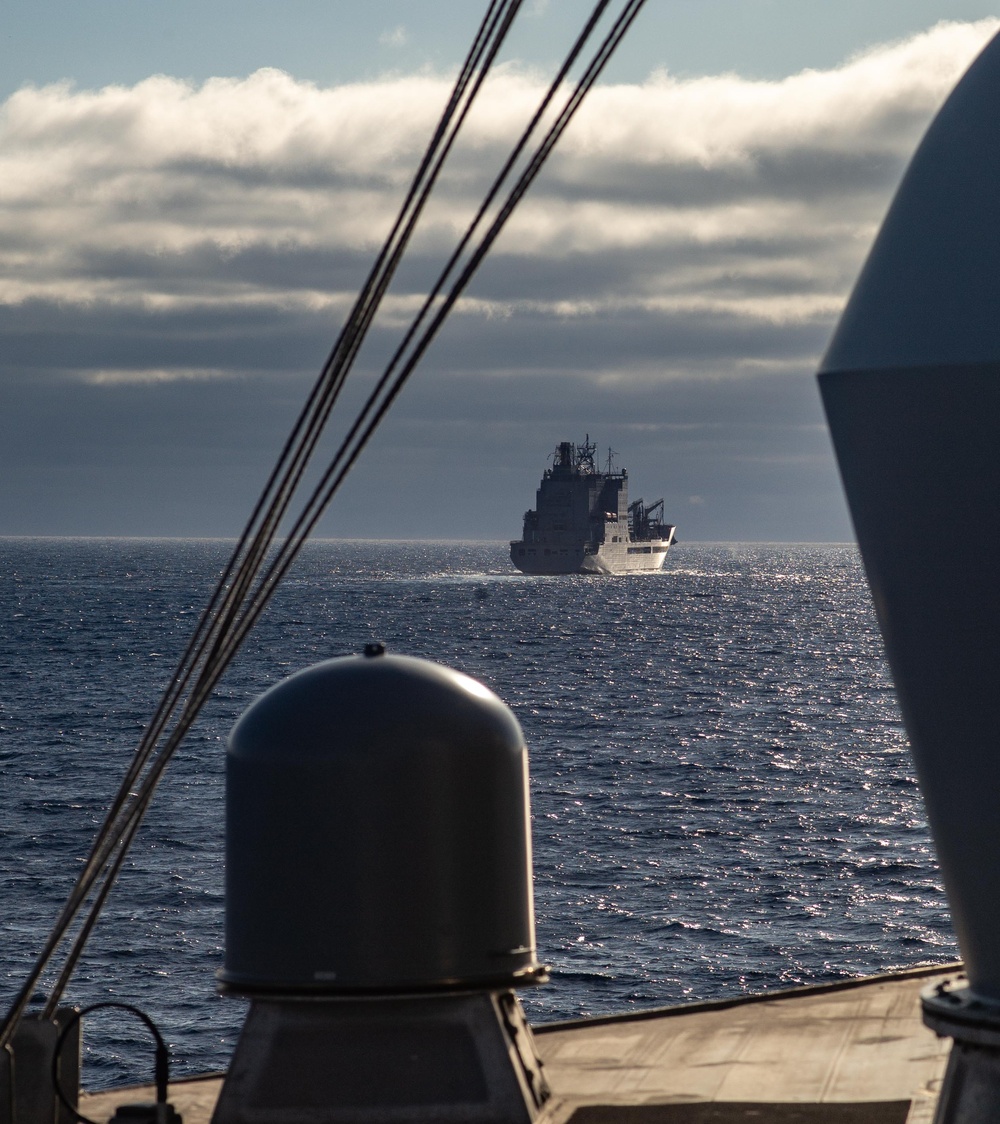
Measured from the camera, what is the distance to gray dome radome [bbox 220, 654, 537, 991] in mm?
5660

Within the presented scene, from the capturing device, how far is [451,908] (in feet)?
19.0

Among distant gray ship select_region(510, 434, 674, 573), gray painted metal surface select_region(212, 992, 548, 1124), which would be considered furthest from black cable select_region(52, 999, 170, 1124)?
distant gray ship select_region(510, 434, 674, 573)

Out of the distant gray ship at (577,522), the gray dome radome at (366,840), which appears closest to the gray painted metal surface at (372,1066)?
the gray dome radome at (366,840)

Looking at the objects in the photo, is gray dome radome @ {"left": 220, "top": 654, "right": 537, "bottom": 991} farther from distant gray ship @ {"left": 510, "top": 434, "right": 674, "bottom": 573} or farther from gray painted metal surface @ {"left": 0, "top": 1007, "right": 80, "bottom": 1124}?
distant gray ship @ {"left": 510, "top": 434, "right": 674, "bottom": 573}

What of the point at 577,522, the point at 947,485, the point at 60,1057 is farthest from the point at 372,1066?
the point at 577,522

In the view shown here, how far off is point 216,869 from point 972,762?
92.8ft

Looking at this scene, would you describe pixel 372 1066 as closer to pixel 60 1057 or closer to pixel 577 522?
pixel 60 1057

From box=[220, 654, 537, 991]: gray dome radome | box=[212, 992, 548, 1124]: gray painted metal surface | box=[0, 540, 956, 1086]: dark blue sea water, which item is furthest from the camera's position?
box=[0, 540, 956, 1086]: dark blue sea water

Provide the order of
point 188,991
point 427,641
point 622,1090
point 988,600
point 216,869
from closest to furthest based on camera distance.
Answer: point 988,600, point 622,1090, point 188,991, point 216,869, point 427,641

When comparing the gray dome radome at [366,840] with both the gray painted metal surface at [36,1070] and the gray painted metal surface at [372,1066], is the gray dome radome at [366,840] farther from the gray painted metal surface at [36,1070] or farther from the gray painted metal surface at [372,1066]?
the gray painted metal surface at [36,1070]

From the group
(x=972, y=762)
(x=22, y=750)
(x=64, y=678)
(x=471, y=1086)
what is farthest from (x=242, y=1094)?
(x=64, y=678)

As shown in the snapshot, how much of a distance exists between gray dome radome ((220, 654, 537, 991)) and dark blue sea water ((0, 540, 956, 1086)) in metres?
14.8

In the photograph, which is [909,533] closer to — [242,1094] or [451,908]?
[451,908]

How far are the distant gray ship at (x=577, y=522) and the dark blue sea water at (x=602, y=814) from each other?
53301mm
